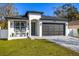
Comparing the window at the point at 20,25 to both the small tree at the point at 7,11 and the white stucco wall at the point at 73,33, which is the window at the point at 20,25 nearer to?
the small tree at the point at 7,11

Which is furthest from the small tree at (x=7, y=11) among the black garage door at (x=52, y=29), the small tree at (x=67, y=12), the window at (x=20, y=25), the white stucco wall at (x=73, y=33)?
the small tree at (x=67, y=12)

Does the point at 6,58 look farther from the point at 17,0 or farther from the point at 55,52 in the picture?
the point at 17,0

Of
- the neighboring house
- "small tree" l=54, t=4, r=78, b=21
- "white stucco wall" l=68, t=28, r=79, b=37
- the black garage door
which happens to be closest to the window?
the neighboring house

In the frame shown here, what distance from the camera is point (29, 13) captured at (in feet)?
63.9

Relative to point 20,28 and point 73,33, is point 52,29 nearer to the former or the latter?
point 73,33

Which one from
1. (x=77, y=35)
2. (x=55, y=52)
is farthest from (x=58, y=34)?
(x=55, y=52)

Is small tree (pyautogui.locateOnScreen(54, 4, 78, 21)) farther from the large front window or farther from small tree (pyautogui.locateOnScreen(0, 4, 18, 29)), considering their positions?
the large front window

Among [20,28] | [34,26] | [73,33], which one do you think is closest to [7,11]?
[34,26]

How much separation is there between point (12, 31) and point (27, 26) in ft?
6.14

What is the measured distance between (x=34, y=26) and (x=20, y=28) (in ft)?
8.11

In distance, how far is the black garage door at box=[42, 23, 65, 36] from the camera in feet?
66.6

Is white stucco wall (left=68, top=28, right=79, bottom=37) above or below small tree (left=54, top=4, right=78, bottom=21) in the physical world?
below

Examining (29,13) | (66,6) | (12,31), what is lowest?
(12,31)

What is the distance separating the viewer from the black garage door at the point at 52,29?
20.3m
